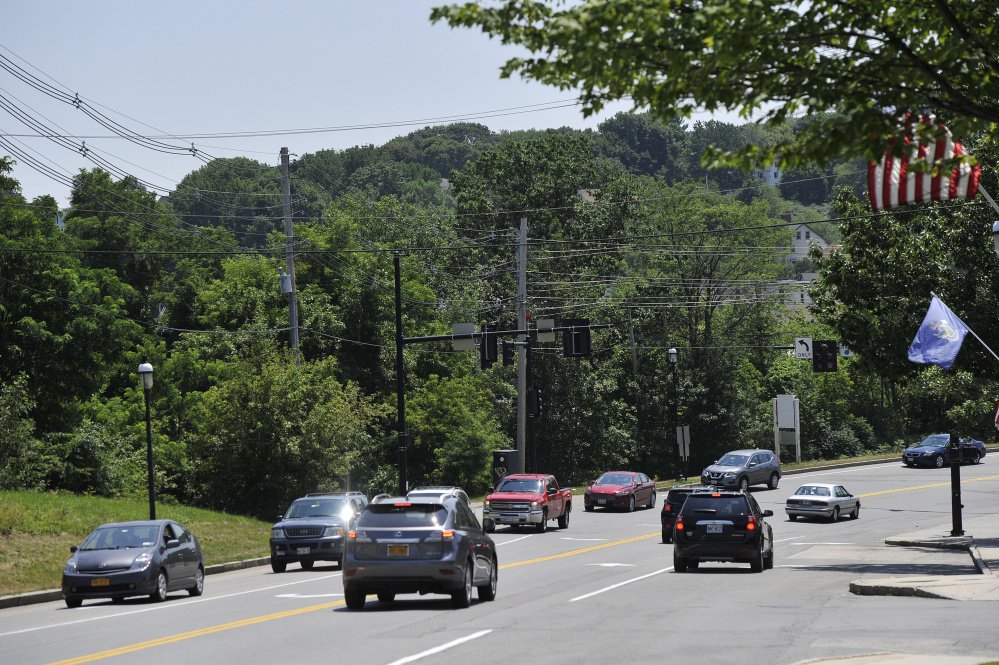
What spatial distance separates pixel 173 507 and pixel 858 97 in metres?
35.5

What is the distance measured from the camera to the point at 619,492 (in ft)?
165

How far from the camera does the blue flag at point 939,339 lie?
84.2 ft

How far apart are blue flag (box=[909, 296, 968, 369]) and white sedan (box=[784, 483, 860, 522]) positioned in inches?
779

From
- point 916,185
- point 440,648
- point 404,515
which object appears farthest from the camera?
point 404,515

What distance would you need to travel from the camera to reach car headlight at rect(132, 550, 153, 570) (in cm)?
2230

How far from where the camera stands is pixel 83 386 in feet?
153

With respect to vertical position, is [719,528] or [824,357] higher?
[824,357]

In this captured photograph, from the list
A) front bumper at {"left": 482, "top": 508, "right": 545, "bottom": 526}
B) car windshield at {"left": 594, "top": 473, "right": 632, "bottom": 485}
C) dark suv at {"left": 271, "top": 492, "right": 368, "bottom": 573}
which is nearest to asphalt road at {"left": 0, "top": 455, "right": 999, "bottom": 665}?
dark suv at {"left": 271, "top": 492, "right": 368, "bottom": 573}

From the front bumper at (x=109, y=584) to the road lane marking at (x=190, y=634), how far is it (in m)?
3.53

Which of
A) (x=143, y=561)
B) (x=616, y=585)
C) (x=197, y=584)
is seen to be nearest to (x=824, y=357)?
(x=616, y=585)

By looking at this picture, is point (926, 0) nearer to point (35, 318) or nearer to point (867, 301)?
point (867, 301)

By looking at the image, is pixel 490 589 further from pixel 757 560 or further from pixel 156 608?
pixel 757 560

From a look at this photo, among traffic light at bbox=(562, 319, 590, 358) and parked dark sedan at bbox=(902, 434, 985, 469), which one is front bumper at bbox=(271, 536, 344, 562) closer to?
traffic light at bbox=(562, 319, 590, 358)

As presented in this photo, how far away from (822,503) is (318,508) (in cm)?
2093
